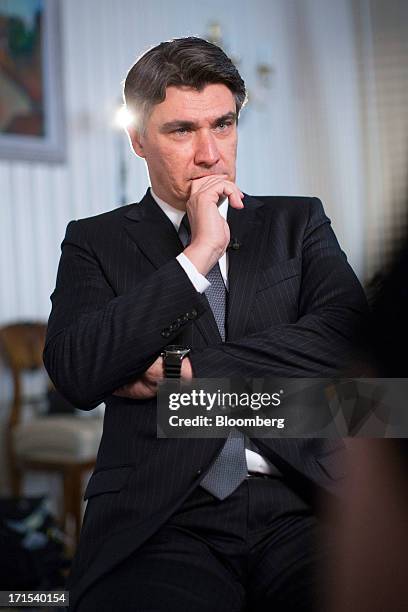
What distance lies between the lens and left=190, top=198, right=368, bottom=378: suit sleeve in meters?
1.33

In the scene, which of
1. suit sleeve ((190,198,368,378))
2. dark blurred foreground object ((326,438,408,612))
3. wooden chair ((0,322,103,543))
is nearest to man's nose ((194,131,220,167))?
suit sleeve ((190,198,368,378))

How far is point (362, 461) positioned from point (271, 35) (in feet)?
18.9

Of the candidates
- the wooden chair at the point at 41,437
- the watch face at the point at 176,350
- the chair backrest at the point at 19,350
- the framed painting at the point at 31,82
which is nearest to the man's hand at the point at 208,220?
the watch face at the point at 176,350

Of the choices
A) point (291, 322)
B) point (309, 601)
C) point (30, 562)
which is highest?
point (291, 322)

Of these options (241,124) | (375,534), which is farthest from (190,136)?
(241,124)

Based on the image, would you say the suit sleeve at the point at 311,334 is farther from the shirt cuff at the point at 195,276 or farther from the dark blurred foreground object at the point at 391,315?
the dark blurred foreground object at the point at 391,315

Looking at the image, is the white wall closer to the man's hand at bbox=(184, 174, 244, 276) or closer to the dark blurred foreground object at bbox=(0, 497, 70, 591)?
the dark blurred foreground object at bbox=(0, 497, 70, 591)

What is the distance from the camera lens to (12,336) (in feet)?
13.6

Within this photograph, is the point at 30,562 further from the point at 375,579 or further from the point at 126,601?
the point at 375,579

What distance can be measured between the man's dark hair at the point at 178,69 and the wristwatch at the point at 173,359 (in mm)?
428

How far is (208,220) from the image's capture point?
1381 millimetres

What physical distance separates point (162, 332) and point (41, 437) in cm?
272

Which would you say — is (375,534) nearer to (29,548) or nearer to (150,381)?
(150,381)

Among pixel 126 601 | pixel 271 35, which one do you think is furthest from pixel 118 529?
pixel 271 35
